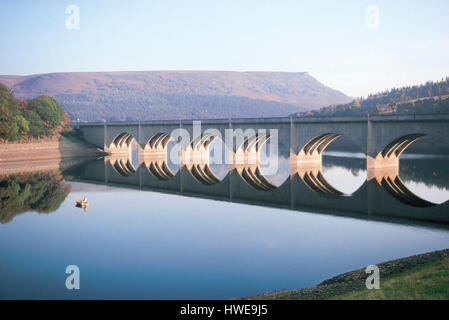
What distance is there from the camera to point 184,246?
23375 mm

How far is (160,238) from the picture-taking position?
2512cm

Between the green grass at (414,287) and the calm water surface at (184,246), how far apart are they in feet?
12.4

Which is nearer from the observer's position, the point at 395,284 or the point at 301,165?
the point at 395,284

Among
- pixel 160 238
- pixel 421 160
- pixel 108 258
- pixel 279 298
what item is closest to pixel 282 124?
pixel 421 160

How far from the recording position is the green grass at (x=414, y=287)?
12.8 meters

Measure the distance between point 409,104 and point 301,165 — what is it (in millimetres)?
57043

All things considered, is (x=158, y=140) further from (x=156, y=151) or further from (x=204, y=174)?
(x=204, y=174)

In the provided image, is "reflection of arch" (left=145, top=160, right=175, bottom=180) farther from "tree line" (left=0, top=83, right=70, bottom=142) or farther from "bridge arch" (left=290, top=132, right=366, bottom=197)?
"tree line" (left=0, top=83, right=70, bottom=142)

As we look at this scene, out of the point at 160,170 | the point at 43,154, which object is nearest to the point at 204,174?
the point at 160,170

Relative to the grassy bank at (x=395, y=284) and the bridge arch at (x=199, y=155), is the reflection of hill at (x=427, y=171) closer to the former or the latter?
the bridge arch at (x=199, y=155)

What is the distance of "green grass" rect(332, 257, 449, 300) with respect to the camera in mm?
12766

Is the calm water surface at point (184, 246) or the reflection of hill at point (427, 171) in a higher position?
the reflection of hill at point (427, 171)

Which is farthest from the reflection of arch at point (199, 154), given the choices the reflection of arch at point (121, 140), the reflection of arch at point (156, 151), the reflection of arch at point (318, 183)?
the reflection of arch at point (121, 140)

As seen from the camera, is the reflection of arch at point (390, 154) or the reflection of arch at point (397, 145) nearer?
the reflection of arch at point (397, 145)
